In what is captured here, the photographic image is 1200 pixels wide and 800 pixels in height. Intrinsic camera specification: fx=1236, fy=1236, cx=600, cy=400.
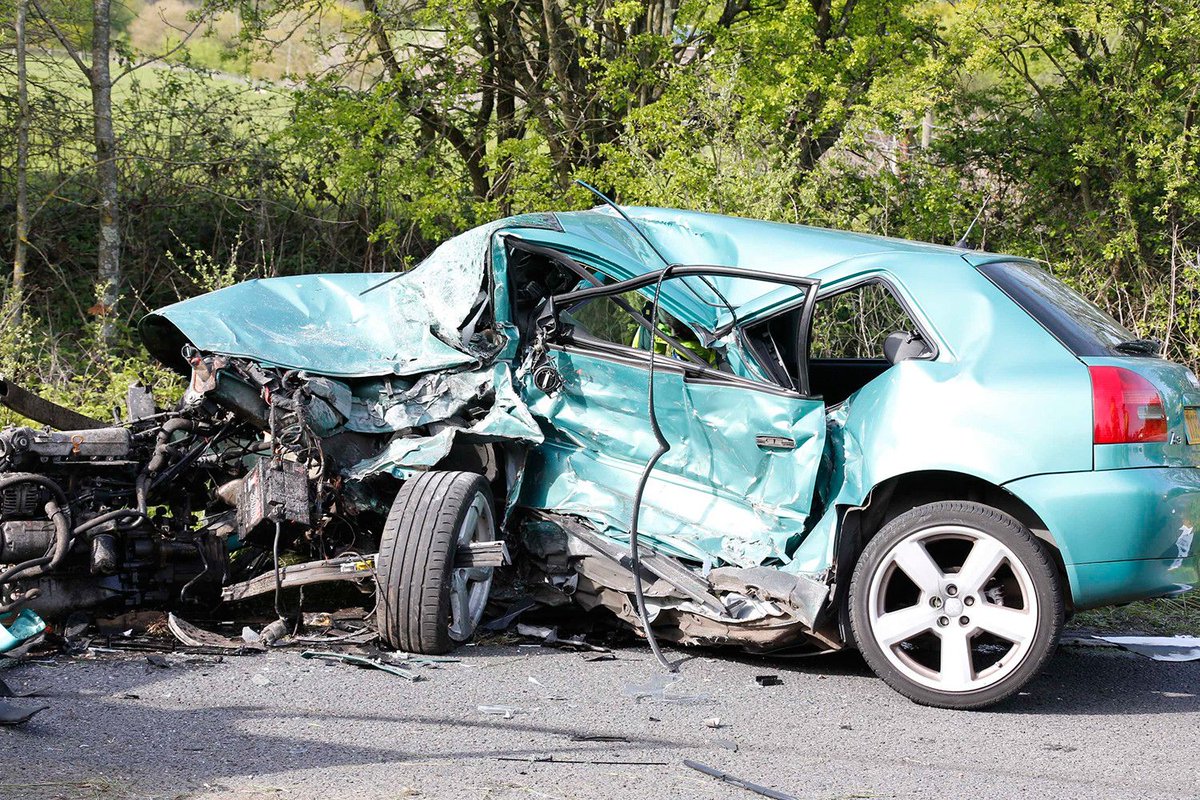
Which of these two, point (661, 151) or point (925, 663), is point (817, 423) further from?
point (661, 151)

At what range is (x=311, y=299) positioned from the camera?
6.46 m

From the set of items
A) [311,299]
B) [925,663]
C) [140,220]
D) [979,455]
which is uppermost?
[140,220]

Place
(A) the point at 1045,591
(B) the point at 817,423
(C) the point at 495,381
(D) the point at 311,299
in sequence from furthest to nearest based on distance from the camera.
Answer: (D) the point at 311,299 → (C) the point at 495,381 → (B) the point at 817,423 → (A) the point at 1045,591

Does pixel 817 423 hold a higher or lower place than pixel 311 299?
lower

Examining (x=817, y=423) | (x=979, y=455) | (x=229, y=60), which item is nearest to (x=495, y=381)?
(x=817, y=423)

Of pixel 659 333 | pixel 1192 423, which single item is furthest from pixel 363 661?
pixel 1192 423

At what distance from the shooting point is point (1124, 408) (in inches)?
183

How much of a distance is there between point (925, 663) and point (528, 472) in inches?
79.0

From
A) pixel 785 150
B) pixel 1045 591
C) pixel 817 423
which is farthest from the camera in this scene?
pixel 785 150

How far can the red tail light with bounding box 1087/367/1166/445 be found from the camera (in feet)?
15.2

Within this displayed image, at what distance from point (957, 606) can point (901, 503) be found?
0.53 metres

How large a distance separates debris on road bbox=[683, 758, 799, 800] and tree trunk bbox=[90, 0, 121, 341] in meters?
9.29

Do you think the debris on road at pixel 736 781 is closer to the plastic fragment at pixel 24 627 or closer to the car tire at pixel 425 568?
the car tire at pixel 425 568

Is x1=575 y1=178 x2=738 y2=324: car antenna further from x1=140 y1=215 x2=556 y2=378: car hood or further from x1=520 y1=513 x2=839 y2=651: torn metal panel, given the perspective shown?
x1=520 y1=513 x2=839 y2=651: torn metal panel
